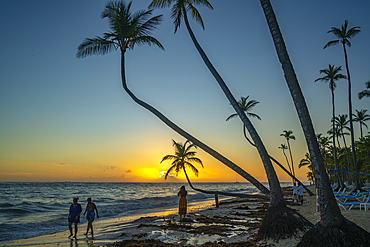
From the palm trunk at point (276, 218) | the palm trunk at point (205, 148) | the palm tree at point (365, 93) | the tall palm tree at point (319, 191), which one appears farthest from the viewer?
the palm tree at point (365, 93)

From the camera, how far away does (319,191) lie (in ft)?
16.7

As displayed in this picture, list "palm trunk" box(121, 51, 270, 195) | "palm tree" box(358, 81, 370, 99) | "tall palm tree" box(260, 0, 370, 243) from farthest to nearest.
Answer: "palm tree" box(358, 81, 370, 99) → "palm trunk" box(121, 51, 270, 195) → "tall palm tree" box(260, 0, 370, 243)

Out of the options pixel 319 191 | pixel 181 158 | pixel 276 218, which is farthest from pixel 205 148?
pixel 181 158

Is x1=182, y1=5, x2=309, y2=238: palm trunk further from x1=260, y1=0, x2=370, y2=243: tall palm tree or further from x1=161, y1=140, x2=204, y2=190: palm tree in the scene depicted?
x1=161, y1=140, x2=204, y2=190: palm tree

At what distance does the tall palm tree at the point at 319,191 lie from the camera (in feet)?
14.6

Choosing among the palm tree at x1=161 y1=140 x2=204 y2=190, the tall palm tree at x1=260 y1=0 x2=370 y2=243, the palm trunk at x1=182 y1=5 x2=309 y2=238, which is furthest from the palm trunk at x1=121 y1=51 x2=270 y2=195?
the palm tree at x1=161 y1=140 x2=204 y2=190

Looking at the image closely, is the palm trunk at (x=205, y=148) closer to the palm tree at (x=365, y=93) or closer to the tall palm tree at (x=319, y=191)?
the tall palm tree at (x=319, y=191)

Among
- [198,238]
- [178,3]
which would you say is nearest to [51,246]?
[198,238]

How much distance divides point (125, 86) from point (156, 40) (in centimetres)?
309

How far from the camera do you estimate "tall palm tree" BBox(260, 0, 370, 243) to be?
175 inches

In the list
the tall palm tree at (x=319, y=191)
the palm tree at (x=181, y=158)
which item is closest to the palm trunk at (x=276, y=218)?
the tall palm tree at (x=319, y=191)

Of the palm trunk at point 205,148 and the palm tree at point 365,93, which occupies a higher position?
the palm tree at point 365,93

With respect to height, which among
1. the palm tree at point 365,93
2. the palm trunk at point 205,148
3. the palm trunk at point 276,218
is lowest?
the palm trunk at point 276,218

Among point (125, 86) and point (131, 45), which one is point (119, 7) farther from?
point (125, 86)
